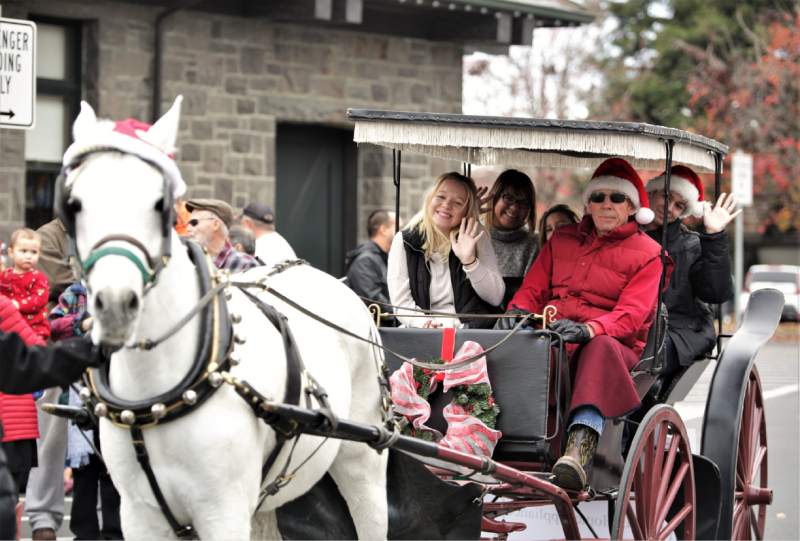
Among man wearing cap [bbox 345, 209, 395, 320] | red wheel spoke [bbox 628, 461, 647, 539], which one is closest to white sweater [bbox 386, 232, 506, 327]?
red wheel spoke [bbox 628, 461, 647, 539]

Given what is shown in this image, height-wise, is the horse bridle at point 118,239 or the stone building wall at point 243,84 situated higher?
the stone building wall at point 243,84

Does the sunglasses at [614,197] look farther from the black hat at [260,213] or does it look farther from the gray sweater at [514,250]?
the black hat at [260,213]

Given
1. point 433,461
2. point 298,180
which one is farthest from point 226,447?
point 298,180

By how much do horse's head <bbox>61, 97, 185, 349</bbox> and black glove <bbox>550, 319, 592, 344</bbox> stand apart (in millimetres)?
2553

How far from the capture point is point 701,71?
34.8 m

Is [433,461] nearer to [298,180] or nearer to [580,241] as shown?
[580,241]

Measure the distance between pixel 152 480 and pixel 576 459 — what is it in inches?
94.5

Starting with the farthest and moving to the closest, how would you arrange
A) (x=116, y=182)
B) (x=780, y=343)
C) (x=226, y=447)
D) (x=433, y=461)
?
(x=780, y=343)
(x=433, y=461)
(x=226, y=447)
(x=116, y=182)

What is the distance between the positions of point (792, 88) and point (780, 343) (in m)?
8.39

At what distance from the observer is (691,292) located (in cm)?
753

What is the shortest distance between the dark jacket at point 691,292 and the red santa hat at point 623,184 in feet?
1.78

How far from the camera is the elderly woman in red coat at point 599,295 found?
6.30 meters

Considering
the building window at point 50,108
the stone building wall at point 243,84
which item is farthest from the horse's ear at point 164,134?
the building window at point 50,108

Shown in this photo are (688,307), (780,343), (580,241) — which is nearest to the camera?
(580,241)
